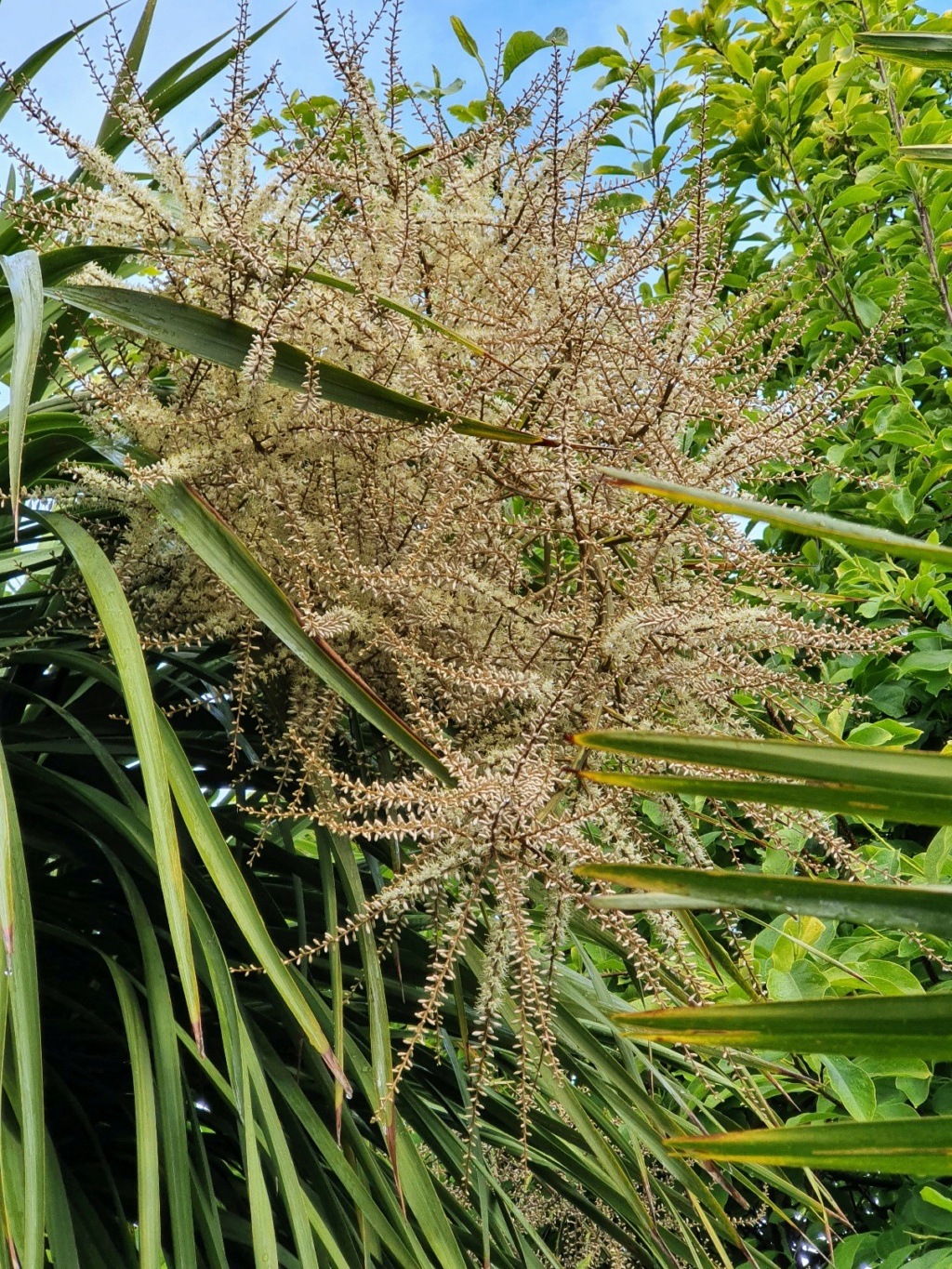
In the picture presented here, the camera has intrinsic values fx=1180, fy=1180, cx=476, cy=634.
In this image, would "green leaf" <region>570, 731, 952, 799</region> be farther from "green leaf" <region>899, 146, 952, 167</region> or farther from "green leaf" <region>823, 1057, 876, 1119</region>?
"green leaf" <region>823, 1057, 876, 1119</region>

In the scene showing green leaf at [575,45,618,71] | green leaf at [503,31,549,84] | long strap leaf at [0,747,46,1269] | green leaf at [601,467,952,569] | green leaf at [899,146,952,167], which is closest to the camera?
green leaf at [601,467,952,569]

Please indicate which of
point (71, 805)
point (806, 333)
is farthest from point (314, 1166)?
point (806, 333)

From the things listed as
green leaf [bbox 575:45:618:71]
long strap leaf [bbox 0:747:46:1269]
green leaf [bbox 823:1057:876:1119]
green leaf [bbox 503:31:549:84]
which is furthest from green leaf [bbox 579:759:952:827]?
green leaf [bbox 575:45:618:71]

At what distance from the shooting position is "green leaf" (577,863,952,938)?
1.75 ft

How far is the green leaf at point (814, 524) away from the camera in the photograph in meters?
0.51

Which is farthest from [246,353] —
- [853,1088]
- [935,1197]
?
[935,1197]

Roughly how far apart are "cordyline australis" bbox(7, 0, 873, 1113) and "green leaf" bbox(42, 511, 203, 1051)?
0.38 feet

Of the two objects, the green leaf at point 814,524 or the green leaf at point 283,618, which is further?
the green leaf at point 283,618

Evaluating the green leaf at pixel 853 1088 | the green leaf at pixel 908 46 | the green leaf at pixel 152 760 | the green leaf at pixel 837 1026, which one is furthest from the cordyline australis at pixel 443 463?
the green leaf at pixel 853 1088

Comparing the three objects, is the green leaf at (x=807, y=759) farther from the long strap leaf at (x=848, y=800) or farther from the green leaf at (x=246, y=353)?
the green leaf at (x=246, y=353)

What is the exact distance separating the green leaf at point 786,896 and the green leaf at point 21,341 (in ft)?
1.51

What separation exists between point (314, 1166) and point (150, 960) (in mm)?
269

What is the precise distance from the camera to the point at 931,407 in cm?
239

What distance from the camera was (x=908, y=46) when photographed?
820 mm
